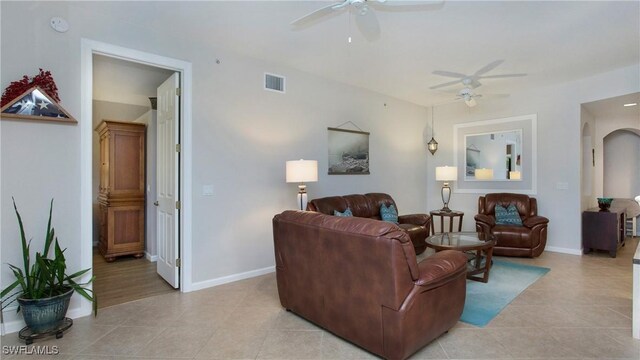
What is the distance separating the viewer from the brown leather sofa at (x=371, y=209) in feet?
14.1

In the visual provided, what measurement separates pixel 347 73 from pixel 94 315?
13.5 feet

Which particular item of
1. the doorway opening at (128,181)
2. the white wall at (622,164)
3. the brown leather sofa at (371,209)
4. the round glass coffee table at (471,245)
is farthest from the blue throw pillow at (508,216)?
the doorway opening at (128,181)

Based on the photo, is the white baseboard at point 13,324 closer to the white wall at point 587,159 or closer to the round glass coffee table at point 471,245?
the round glass coffee table at point 471,245

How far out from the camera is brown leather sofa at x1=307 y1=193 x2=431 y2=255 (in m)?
4.30

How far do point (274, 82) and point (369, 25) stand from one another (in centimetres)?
153

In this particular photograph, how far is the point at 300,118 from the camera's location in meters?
4.48

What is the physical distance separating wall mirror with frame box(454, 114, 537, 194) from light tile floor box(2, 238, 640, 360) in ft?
8.27

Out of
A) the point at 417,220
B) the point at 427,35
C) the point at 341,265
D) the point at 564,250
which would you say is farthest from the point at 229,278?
the point at 564,250

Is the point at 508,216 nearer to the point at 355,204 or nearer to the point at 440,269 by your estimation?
the point at 355,204

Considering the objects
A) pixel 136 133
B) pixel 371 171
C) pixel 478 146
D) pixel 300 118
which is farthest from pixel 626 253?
pixel 136 133

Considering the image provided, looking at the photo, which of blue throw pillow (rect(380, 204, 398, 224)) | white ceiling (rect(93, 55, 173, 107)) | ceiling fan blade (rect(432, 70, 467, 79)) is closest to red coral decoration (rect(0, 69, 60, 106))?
white ceiling (rect(93, 55, 173, 107))

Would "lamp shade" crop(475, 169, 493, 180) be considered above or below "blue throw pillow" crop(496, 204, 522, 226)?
above

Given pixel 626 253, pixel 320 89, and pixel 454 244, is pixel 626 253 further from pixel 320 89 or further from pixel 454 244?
pixel 320 89

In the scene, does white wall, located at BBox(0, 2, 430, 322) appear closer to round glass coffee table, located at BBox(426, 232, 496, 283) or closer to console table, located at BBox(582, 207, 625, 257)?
round glass coffee table, located at BBox(426, 232, 496, 283)
